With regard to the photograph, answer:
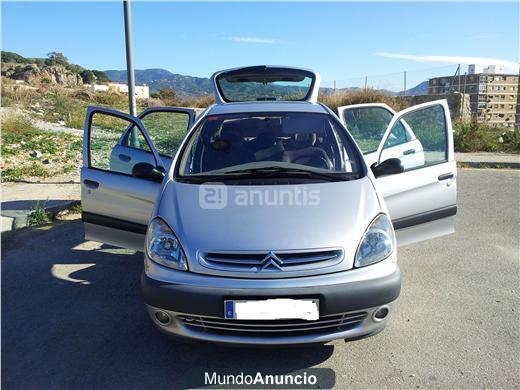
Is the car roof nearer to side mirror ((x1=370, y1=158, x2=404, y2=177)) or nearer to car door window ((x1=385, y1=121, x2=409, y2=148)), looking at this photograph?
side mirror ((x1=370, y1=158, x2=404, y2=177))

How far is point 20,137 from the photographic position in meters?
11.7

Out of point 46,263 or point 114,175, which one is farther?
point 46,263

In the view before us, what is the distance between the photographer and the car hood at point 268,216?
2.38 m

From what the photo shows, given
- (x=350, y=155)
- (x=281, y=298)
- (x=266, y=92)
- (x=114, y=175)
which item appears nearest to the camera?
(x=281, y=298)

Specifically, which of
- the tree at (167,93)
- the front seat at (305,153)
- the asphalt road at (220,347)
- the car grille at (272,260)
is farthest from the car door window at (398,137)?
the tree at (167,93)

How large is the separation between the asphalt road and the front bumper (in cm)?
31

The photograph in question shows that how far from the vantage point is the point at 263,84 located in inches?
193

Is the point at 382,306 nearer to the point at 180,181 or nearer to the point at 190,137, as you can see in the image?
the point at 180,181

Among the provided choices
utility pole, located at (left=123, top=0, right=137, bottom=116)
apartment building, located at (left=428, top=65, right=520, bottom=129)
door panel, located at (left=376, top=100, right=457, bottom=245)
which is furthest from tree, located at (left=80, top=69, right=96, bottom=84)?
door panel, located at (left=376, top=100, right=457, bottom=245)

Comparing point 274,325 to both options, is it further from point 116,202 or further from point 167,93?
point 167,93

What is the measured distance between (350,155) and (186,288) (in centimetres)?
175

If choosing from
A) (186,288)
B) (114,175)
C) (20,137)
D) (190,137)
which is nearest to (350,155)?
(190,137)

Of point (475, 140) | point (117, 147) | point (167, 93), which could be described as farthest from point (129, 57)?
point (167, 93)

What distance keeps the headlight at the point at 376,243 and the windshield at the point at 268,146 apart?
0.57 metres
